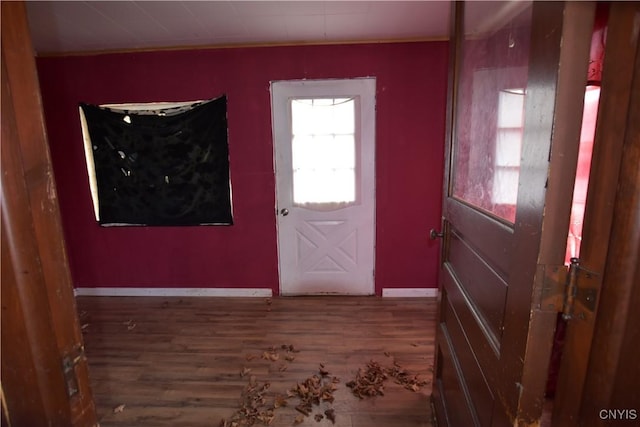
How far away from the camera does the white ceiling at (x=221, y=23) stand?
2049mm

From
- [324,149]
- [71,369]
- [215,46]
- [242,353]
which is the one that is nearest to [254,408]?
[242,353]

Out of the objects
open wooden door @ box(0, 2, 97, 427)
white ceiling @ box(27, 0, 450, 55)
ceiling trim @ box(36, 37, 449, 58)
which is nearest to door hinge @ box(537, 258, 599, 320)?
open wooden door @ box(0, 2, 97, 427)

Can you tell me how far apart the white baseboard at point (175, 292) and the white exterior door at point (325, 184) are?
327 mm

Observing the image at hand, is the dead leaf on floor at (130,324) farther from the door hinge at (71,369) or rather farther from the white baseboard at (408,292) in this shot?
the door hinge at (71,369)

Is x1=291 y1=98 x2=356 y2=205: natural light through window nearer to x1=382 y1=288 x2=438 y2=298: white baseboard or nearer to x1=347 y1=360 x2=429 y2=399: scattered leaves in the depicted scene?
x1=382 y1=288 x2=438 y2=298: white baseboard

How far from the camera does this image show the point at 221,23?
2.30 m

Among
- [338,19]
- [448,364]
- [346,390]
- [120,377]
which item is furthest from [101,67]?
[448,364]

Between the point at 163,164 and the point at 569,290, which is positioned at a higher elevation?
the point at 163,164

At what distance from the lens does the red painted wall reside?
2707 millimetres

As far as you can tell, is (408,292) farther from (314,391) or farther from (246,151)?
(246,151)

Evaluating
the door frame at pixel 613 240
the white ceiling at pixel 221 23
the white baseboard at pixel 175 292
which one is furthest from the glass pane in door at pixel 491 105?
the white baseboard at pixel 175 292

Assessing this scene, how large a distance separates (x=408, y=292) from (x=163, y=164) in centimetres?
271

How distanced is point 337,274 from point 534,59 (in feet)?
8.59

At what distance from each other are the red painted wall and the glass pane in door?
1612 millimetres
